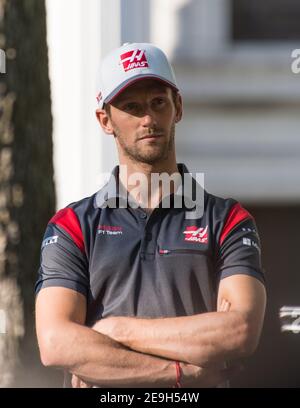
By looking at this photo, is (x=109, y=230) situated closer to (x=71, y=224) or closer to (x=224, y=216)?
(x=71, y=224)

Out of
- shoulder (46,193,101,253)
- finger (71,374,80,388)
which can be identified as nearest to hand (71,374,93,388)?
finger (71,374,80,388)

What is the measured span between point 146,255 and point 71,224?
351 millimetres

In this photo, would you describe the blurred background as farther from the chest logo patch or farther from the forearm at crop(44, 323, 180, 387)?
the forearm at crop(44, 323, 180, 387)

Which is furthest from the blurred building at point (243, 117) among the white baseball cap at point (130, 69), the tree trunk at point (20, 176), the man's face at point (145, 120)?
the man's face at point (145, 120)

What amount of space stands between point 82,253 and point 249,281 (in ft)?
2.22

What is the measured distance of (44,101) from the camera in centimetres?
562

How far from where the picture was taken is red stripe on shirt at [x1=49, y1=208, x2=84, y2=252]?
4074 mm

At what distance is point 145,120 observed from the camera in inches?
158

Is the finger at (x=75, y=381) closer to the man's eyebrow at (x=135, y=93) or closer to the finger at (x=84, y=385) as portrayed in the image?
the finger at (x=84, y=385)

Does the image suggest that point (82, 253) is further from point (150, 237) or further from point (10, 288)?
point (10, 288)

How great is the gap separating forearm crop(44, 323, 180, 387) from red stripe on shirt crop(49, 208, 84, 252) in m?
0.34

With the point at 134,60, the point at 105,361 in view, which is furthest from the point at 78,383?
the point at 134,60
